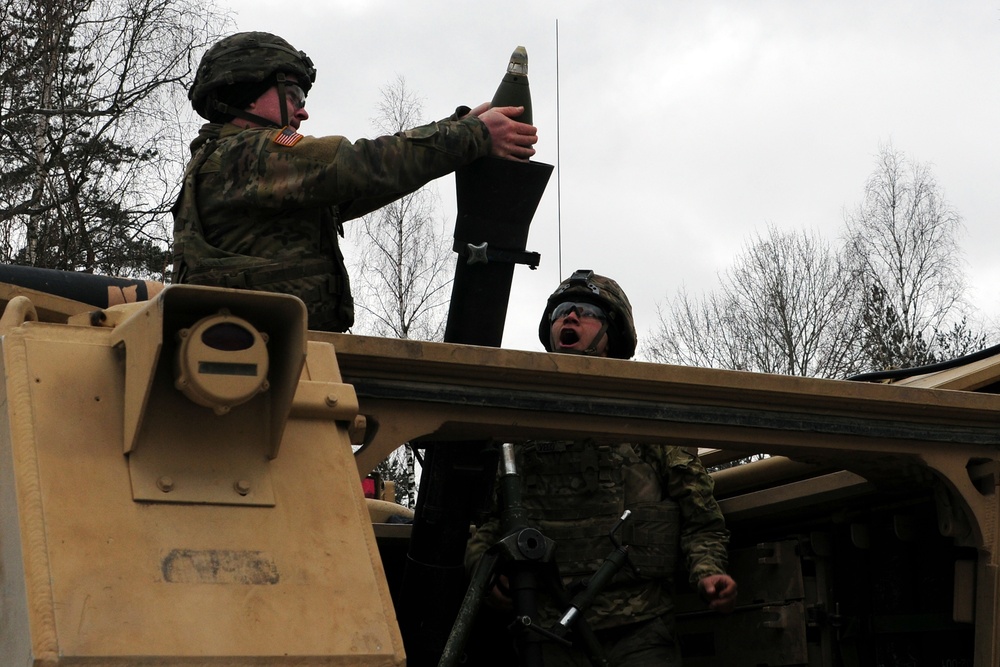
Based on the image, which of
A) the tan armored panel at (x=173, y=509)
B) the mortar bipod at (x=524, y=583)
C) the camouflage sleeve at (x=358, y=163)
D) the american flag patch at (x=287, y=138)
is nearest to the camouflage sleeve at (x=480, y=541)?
the mortar bipod at (x=524, y=583)

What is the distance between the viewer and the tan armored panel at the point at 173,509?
1.95 metres

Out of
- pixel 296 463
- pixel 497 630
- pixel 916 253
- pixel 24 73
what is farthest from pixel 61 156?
pixel 916 253

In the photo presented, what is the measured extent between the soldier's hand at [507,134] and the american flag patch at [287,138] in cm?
44

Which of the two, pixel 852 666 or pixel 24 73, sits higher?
pixel 24 73

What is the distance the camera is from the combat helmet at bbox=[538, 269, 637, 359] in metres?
4.92

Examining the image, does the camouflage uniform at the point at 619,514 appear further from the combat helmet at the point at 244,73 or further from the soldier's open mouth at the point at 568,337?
the combat helmet at the point at 244,73

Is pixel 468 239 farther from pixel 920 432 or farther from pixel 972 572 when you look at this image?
pixel 972 572

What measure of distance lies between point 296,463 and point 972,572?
2.21 metres

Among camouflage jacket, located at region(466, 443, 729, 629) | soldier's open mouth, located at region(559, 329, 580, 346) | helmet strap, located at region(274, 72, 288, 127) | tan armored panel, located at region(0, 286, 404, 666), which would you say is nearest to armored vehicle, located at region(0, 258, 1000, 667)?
tan armored panel, located at region(0, 286, 404, 666)

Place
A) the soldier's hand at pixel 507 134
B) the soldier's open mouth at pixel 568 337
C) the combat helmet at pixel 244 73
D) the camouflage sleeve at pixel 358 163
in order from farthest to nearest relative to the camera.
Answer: the soldier's open mouth at pixel 568 337, the combat helmet at pixel 244 73, the soldier's hand at pixel 507 134, the camouflage sleeve at pixel 358 163

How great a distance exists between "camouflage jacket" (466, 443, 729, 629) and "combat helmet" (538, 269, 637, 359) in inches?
19.9

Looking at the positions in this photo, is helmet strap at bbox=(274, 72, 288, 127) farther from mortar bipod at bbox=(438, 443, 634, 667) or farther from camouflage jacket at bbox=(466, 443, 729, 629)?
camouflage jacket at bbox=(466, 443, 729, 629)

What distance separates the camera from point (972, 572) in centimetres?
376

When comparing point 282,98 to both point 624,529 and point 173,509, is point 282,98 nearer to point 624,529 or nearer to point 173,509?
point 624,529
